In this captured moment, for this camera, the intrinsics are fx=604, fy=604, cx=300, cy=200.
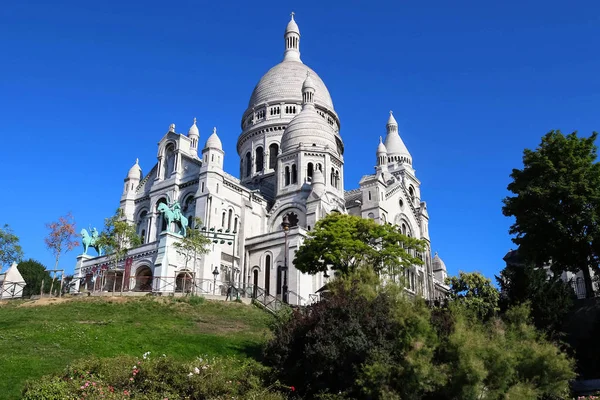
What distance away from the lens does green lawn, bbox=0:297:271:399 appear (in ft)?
75.6

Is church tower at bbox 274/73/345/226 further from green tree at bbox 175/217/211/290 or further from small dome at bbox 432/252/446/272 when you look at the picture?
small dome at bbox 432/252/446/272

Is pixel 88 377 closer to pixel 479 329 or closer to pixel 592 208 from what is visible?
pixel 479 329

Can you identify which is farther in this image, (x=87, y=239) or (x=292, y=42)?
(x=292, y=42)

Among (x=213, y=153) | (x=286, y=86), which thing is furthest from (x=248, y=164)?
(x=213, y=153)

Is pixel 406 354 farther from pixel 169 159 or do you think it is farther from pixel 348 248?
pixel 169 159

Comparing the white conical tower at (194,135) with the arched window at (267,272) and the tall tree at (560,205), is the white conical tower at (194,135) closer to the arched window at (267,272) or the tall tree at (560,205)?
the arched window at (267,272)

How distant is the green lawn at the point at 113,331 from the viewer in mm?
23047

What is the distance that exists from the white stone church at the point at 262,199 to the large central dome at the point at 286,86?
0.20 meters

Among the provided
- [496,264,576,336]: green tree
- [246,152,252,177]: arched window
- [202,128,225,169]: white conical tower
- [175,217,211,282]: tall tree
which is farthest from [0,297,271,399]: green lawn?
[246,152,252,177]: arched window

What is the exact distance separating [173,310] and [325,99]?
4901 cm

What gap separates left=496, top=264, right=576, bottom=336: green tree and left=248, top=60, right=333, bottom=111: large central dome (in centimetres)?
5042

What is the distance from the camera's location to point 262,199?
6306cm

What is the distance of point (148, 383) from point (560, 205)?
25.5 metres

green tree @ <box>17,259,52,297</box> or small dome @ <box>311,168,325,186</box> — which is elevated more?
small dome @ <box>311,168,325,186</box>
